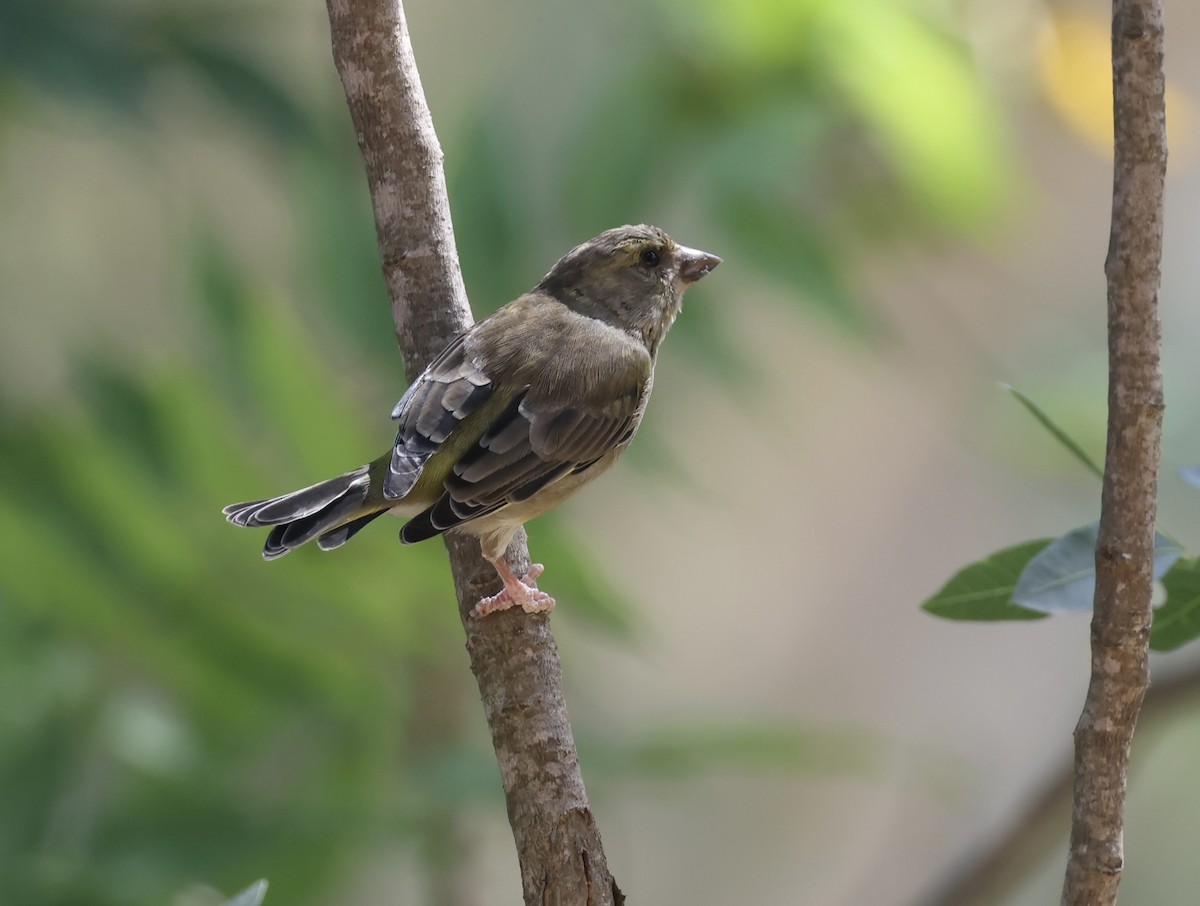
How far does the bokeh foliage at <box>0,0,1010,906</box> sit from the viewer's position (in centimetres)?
294

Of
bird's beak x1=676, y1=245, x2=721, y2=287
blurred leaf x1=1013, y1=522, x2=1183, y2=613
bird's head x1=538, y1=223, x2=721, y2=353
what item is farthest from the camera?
bird's beak x1=676, y1=245, x2=721, y2=287

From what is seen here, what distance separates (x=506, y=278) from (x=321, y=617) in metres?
0.95

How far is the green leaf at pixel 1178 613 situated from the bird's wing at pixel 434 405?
46.8 inches

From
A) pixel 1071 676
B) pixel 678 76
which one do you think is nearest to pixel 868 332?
pixel 678 76

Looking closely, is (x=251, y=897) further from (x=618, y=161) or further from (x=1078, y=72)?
(x=1078, y=72)

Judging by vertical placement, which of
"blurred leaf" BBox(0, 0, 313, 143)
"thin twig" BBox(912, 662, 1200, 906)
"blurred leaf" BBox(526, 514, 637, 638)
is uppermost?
"blurred leaf" BBox(0, 0, 313, 143)

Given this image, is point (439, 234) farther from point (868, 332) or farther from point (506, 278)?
point (868, 332)

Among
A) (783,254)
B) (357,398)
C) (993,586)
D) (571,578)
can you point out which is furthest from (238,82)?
(993,586)

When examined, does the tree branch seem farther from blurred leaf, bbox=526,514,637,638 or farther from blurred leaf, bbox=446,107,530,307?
blurred leaf, bbox=446,107,530,307

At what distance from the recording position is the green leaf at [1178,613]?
1738 millimetres

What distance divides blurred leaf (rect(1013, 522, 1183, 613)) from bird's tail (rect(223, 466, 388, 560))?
1168 mm

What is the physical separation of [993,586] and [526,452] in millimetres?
985

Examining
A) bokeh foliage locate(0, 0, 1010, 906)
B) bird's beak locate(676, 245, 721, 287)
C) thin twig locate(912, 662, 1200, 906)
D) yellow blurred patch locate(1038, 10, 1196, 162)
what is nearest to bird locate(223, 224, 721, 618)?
bird's beak locate(676, 245, 721, 287)

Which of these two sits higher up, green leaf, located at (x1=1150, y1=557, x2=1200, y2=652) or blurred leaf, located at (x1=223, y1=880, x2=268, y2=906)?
green leaf, located at (x1=1150, y1=557, x2=1200, y2=652)
